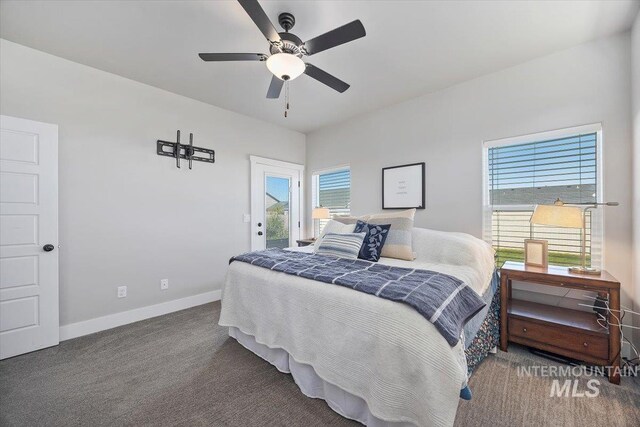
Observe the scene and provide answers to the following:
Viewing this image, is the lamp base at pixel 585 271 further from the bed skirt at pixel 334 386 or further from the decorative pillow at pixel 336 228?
the decorative pillow at pixel 336 228

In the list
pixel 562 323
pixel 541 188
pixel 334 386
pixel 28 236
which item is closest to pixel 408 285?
pixel 334 386

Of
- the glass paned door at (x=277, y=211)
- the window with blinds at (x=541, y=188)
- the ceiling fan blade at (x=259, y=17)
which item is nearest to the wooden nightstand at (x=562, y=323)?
the window with blinds at (x=541, y=188)

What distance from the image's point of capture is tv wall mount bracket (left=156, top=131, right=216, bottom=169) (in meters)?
3.22

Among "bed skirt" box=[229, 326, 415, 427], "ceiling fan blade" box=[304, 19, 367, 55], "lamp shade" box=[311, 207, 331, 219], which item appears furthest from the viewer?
"lamp shade" box=[311, 207, 331, 219]

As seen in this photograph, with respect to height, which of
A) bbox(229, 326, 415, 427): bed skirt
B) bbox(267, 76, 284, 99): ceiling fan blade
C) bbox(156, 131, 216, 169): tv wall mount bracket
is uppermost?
bbox(267, 76, 284, 99): ceiling fan blade

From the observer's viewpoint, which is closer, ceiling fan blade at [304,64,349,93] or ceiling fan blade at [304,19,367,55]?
ceiling fan blade at [304,19,367,55]

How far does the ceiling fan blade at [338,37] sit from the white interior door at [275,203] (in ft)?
8.07

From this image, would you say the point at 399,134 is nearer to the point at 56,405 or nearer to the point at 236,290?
the point at 236,290

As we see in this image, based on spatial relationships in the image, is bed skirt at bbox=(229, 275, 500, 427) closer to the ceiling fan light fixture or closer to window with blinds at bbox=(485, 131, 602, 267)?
window with blinds at bbox=(485, 131, 602, 267)

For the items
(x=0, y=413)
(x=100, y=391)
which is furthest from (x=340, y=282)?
(x=0, y=413)

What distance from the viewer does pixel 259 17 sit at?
5.21 feet

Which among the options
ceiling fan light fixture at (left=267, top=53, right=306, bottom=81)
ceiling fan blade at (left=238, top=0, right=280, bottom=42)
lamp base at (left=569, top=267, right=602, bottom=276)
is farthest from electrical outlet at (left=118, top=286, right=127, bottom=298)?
lamp base at (left=569, top=267, right=602, bottom=276)

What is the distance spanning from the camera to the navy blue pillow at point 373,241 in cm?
250

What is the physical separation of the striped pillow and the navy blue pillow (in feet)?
0.19
